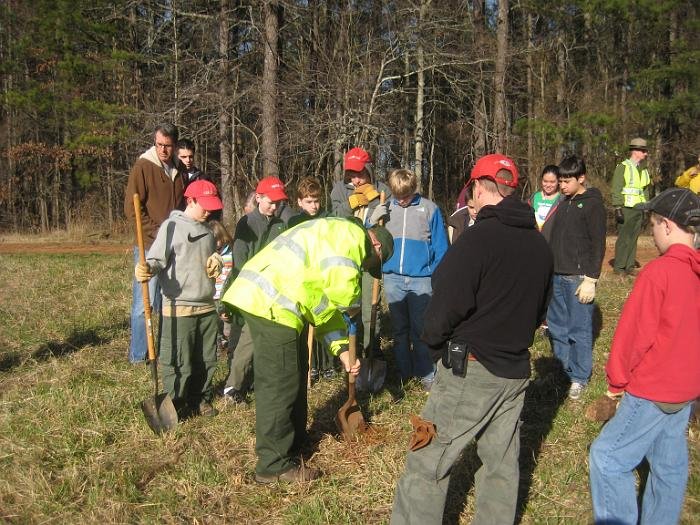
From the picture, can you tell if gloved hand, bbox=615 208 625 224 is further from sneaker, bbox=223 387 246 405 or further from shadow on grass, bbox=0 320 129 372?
shadow on grass, bbox=0 320 129 372

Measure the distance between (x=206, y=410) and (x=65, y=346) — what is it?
8.42 feet

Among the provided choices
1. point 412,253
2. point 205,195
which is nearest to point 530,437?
point 412,253

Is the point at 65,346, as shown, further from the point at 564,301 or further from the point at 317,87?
the point at 317,87

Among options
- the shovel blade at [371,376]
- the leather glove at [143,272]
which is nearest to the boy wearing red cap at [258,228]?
the shovel blade at [371,376]

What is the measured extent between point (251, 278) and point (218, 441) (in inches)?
57.1

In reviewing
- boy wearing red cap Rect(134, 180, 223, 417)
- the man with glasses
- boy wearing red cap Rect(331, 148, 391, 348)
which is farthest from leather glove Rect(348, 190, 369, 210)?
the man with glasses

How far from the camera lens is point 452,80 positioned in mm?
19719

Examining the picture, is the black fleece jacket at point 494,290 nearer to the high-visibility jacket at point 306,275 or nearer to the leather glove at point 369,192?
the high-visibility jacket at point 306,275

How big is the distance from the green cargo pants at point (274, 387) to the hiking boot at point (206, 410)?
1058mm

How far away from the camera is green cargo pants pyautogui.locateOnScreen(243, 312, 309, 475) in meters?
3.57

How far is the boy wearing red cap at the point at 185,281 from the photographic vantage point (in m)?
4.50

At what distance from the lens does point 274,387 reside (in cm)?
362

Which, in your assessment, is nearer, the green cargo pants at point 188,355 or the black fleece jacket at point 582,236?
the green cargo pants at point 188,355

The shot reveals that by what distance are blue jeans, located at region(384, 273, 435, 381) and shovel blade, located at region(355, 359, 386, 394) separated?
11.0 inches
